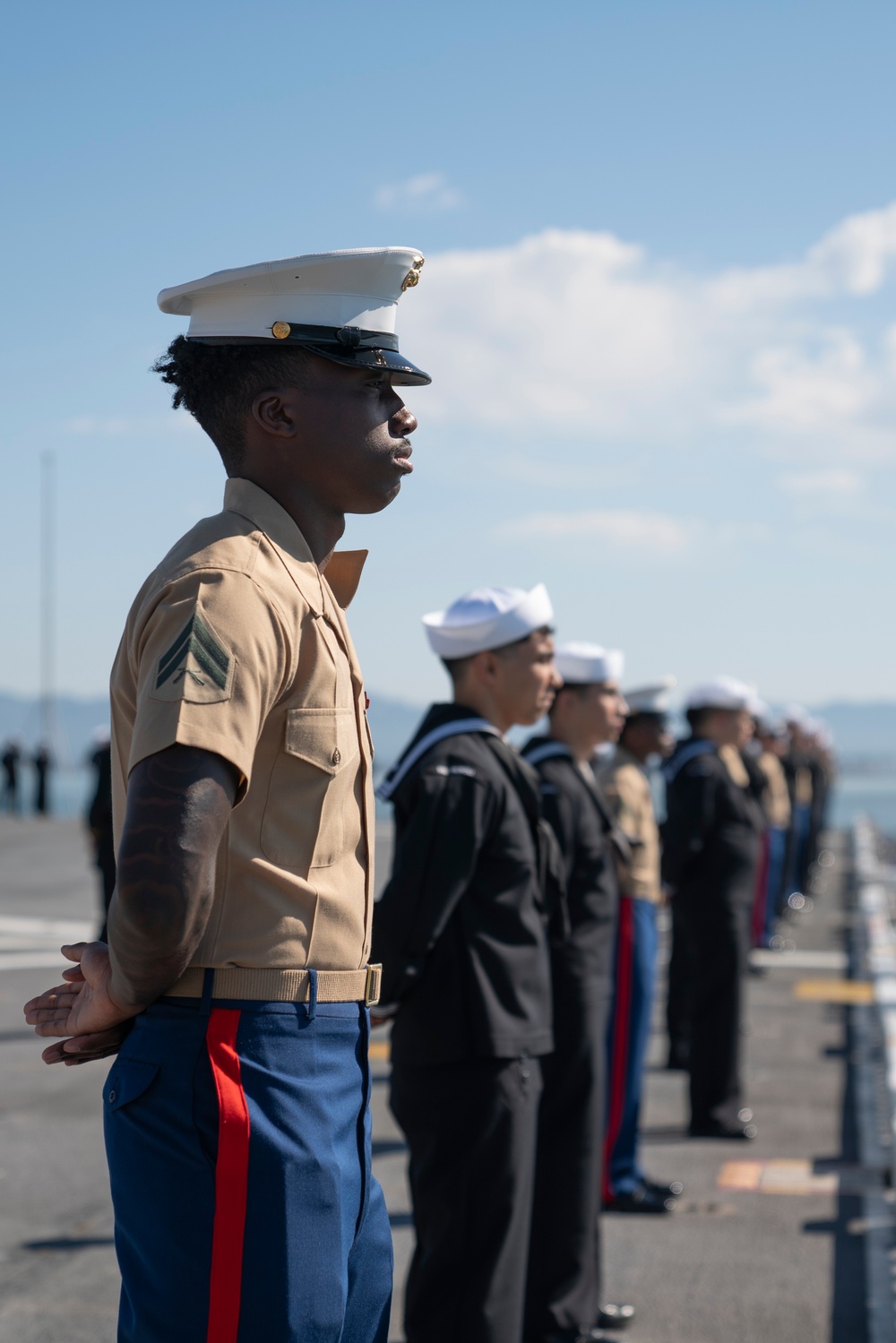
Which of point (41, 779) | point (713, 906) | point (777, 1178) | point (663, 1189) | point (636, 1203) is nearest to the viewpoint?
point (636, 1203)

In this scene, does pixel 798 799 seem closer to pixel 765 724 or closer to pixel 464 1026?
pixel 765 724

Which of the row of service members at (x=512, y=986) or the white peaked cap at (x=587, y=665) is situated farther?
the white peaked cap at (x=587, y=665)

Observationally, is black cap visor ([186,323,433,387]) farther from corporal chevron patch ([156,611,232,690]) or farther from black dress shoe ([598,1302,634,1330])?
black dress shoe ([598,1302,634,1330])

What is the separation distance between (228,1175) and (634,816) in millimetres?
5229

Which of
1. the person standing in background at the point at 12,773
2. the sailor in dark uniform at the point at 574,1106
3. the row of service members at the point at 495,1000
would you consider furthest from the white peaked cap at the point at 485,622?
the person standing in background at the point at 12,773

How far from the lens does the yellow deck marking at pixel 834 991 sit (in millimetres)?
12688

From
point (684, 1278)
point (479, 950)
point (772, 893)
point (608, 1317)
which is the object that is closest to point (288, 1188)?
point (479, 950)

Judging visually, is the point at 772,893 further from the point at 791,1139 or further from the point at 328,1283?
the point at 328,1283

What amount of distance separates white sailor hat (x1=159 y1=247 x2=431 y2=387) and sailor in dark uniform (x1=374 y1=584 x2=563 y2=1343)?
1866 mm

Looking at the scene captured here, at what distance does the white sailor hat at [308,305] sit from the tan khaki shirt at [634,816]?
4129 millimetres

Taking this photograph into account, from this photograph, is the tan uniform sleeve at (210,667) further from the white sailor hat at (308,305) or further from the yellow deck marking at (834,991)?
the yellow deck marking at (834,991)

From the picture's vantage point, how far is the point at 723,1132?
773cm

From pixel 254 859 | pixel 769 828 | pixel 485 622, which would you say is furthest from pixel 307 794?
pixel 769 828

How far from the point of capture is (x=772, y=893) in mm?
15320
